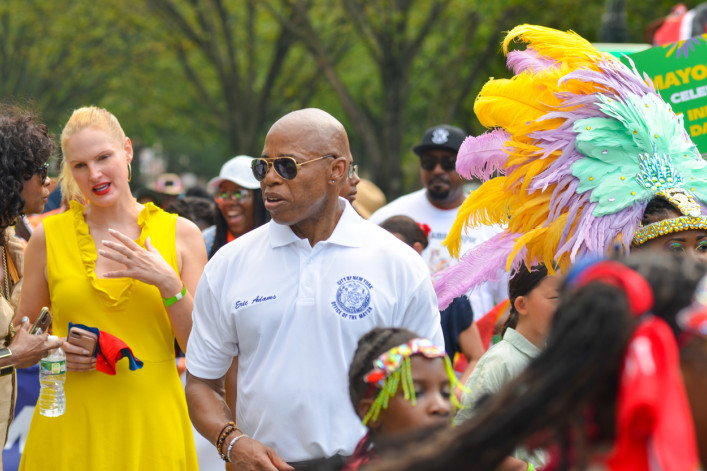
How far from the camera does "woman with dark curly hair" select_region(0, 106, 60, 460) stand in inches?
165

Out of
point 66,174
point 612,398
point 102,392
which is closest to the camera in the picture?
point 612,398

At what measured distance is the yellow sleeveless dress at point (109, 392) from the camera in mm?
4328

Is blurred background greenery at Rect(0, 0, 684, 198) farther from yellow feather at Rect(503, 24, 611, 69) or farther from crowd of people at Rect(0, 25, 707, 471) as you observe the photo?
crowd of people at Rect(0, 25, 707, 471)

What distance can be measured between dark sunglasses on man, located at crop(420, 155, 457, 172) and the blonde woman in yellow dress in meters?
2.81

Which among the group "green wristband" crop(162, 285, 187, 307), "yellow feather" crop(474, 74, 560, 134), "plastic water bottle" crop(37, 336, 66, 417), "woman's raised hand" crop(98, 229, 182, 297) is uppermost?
"yellow feather" crop(474, 74, 560, 134)

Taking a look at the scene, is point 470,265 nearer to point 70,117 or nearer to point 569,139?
point 569,139

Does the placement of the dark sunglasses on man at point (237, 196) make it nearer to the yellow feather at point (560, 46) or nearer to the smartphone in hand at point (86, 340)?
the smartphone in hand at point (86, 340)

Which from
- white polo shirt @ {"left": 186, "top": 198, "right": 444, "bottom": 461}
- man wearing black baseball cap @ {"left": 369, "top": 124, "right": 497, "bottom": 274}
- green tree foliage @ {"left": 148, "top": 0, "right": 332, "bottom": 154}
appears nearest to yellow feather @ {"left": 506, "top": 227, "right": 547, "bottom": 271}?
white polo shirt @ {"left": 186, "top": 198, "right": 444, "bottom": 461}

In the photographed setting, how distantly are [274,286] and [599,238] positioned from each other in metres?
1.27

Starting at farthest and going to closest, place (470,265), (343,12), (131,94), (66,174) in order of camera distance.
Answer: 1. (131,94)
2. (343,12)
3. (66,174)
4. (470,265)

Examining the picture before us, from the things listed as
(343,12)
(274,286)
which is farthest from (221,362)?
(343,12)

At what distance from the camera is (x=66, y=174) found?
485 centimetres

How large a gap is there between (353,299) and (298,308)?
0.70ft

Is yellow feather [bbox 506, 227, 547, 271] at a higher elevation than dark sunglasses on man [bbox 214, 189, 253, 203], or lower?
lower
